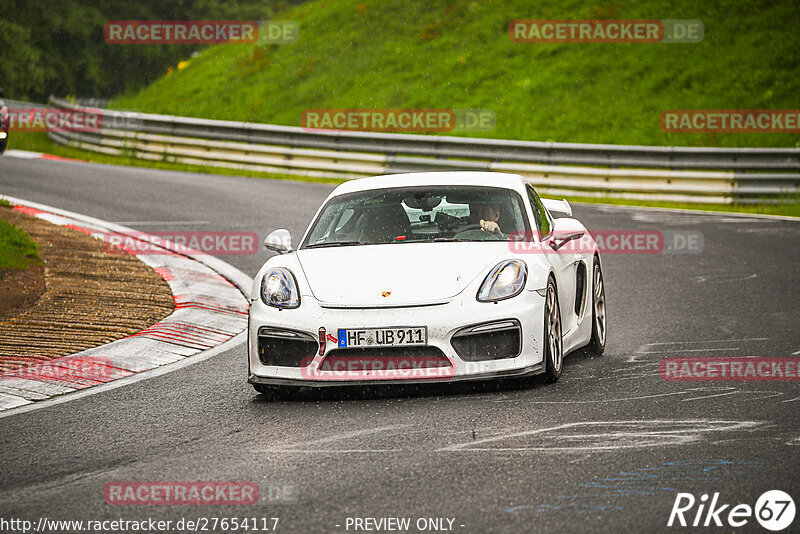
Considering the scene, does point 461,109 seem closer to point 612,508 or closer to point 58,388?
point 58,388

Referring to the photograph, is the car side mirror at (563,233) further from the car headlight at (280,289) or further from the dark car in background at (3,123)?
the dark car in background at (3,123)

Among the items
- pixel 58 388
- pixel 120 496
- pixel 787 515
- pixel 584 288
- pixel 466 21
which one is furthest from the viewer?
pixel 466 21

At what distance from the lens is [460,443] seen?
18.2 feet

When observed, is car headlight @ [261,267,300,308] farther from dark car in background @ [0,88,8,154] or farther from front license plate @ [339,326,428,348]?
dark car in background @ [0,88,8,154]

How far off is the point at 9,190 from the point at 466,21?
56.9 ft

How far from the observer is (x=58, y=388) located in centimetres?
712

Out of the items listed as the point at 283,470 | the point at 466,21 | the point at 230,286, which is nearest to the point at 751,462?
the point at 283,470

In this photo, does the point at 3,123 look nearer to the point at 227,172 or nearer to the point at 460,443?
the point at 227,172

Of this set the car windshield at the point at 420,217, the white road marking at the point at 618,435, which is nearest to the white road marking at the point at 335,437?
the white road marking at the point at 618,435

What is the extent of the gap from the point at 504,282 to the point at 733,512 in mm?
2586

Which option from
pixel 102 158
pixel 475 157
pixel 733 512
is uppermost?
pixel 102 158

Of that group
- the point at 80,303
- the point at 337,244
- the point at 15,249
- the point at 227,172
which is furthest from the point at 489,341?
the point at 227,172

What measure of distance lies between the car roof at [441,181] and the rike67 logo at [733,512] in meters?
3.67

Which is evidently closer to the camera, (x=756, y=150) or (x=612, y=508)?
(x=612, y=508)
